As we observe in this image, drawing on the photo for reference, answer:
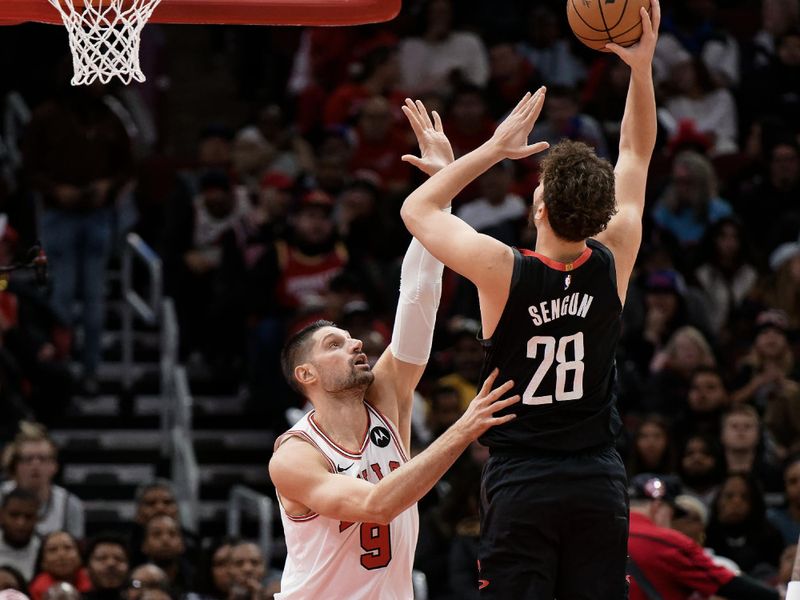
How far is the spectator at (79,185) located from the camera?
42.0 ft

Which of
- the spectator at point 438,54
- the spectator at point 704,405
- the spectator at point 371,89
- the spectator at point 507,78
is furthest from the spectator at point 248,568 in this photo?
the spectator at point 438,54

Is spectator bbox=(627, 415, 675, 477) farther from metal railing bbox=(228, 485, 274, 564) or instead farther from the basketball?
the basketball

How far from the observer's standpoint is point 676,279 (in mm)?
13125

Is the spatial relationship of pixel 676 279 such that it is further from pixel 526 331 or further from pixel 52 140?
pixel 526 331

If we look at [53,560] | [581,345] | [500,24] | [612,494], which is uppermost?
[500,24]

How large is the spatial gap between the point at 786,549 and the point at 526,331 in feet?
17.9

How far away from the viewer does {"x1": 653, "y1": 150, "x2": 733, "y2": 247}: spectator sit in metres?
14.1

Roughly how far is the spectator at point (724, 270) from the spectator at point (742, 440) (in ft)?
6.67

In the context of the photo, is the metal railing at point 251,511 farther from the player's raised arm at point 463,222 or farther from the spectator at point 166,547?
the player's raised arm at point 463,222

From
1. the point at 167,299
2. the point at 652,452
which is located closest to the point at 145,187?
the point at 167,299

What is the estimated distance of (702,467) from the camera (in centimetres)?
1148

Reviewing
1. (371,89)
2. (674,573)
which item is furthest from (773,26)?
(674,573)

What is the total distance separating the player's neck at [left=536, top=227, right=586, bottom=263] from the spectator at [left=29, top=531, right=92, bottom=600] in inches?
213

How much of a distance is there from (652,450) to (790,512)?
1.05m
